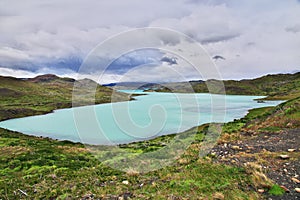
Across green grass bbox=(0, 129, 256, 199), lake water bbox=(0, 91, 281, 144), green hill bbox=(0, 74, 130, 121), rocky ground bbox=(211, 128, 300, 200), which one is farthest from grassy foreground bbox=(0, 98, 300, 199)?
lake water bbox=(0, 91, 281, 144)

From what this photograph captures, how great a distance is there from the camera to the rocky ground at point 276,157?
8578mm

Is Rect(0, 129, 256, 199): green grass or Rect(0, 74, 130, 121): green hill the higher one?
Rect(0, 74, 130, 121): green hill

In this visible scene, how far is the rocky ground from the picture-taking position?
28.1 feet

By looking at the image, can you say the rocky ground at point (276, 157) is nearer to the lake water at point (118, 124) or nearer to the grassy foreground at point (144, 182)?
the grassy foreground at point (144, 182)

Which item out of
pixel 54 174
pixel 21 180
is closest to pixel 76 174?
pixel 54 174

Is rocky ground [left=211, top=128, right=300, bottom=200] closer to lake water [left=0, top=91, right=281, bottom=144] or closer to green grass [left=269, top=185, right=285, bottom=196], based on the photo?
green grass [left=269, top=185, right=285, bottom=196]

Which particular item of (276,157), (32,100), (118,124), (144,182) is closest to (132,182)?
(144,182)

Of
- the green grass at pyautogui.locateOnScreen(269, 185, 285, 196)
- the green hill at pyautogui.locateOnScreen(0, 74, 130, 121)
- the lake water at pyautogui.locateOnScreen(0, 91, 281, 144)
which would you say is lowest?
the lake water at pyautogui.locateOnScreen(0, 91, 281, 144)

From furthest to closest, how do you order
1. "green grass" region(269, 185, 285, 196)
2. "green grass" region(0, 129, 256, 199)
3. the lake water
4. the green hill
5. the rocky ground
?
the green hill, the lake water, "green grass" region(0, 129, 256, 199), the rocky ground, "green grass" region(269, 185, 285, 196)

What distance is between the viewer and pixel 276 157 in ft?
37.9

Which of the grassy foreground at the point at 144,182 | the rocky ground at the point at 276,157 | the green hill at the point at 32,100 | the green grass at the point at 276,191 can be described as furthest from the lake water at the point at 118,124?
the green grass at the point at 276,191

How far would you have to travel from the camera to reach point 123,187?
33.5 ft

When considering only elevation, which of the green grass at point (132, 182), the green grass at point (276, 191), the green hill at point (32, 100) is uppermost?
the green hill at point (32, 100)

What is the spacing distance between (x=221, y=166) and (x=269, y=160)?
257cm
